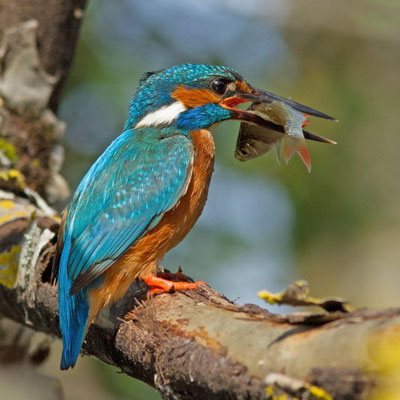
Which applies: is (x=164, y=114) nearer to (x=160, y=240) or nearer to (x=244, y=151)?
(x=244, y=151)

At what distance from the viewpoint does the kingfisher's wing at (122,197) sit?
2.96m

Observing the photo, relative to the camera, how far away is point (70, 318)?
2.74 meters

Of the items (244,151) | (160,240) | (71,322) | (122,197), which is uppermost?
(244,151)

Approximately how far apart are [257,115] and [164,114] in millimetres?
494

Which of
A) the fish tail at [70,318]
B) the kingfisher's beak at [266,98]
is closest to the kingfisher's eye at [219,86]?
the kingfisher's beak at [266,98]

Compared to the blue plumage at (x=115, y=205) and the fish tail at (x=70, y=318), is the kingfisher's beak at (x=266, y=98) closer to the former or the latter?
the blue plumage at (x=115, y=205)

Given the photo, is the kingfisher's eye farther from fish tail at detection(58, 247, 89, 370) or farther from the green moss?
the green moss

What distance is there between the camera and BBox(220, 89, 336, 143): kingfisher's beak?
3.24 metres

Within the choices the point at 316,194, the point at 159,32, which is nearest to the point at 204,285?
the point at 316,194

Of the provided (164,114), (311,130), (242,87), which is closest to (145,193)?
(164,114)

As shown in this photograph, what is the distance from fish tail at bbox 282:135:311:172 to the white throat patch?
0.59m

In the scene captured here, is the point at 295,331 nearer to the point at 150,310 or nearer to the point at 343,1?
the point at 150,310

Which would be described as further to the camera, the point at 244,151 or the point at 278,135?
the point at 244,151

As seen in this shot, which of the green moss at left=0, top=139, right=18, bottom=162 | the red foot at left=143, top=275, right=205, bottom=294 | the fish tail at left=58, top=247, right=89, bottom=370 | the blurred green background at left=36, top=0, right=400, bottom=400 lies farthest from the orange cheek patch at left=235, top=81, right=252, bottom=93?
the blurred green background at left=36, top=0, right=400, bottom=400
